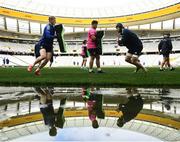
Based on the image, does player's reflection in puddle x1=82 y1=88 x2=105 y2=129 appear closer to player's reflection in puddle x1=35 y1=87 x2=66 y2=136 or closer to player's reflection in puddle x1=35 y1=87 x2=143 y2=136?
player's reflection in puddle x1=35 y1=87 x2=143 y2=136

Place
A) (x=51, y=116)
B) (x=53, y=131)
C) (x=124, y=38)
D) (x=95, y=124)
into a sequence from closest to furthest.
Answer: (x=53, y=131), (x=95, y=124), (x=51, y=116), (x=124, y=38)

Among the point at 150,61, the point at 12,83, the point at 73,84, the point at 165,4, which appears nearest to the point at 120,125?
the point at 73,84

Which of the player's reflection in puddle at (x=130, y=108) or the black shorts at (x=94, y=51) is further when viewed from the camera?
the black shorts at (x=94, y=51)

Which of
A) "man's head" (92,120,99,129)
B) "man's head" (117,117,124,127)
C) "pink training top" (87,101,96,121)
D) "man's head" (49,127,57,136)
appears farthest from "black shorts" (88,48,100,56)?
"man's head" (49,127,57,136)

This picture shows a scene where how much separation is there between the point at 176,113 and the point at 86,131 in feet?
4.42

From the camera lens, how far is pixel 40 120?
3.42 meters

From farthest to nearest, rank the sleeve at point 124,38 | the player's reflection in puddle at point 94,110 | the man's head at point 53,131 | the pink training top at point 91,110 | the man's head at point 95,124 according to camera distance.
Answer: the sleeve at point 124,38
the pink training top at point 91,110
the player's reflection in puddle at point 94,110
the man's head at point 95,124
the man's head at point 53,131

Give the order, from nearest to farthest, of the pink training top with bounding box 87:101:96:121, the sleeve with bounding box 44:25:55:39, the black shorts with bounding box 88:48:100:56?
the pink training top with bounding box 87:101:96:121 < the sleeve with bounding box 44:25:55:39 < the black shorts with bounding box 88:48:100:56

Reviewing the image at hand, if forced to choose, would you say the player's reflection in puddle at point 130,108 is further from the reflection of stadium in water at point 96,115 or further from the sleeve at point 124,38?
the sleeve at point 124,38

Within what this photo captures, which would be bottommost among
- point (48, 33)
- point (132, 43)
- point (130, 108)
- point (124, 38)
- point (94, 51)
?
point (130, 108)

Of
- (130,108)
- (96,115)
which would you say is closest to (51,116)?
(96,115)

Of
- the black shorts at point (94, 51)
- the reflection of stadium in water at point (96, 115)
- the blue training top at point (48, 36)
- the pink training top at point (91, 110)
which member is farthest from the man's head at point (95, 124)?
the black shorts at point (94, 51)

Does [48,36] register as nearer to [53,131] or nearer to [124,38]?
[124,38]

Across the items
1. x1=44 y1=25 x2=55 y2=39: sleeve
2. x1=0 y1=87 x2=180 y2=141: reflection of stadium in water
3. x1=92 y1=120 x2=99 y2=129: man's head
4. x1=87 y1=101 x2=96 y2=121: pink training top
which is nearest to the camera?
x1=0 y1=87 x2=180 y2=141: reflection of stadium in water
